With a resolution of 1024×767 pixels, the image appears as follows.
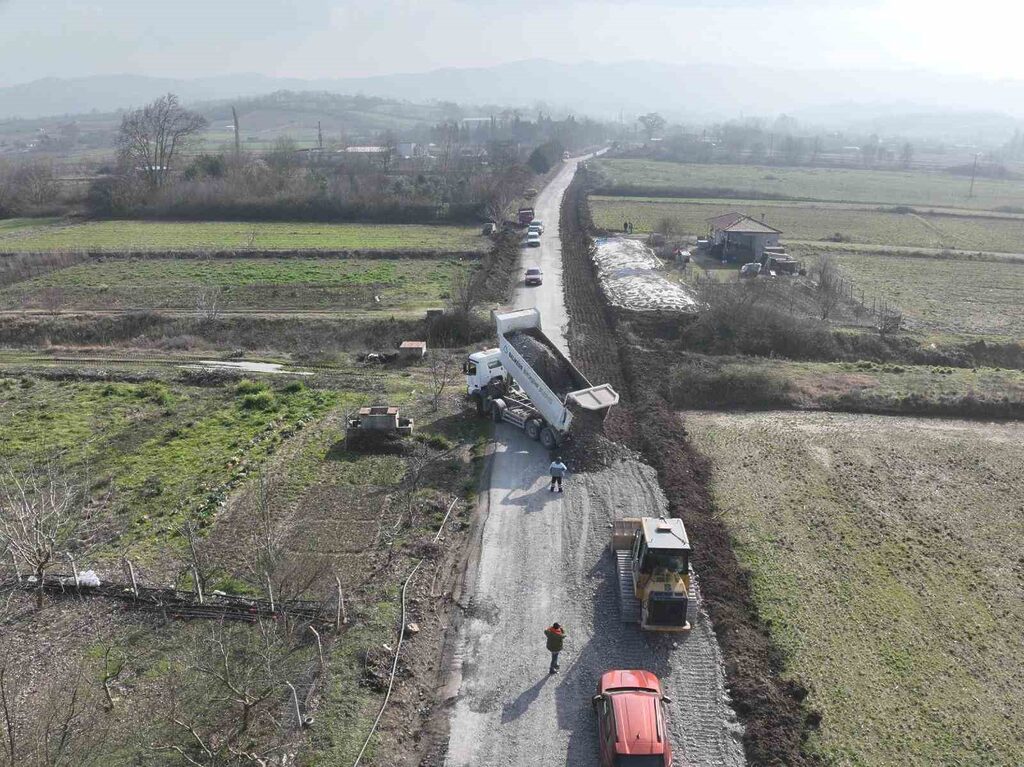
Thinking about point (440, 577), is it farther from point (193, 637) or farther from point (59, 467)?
point (59, 467)

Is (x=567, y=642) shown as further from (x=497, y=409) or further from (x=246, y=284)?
(x=246, y=284)

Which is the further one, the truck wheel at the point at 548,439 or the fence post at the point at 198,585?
the truck wheel at the point at 548,439

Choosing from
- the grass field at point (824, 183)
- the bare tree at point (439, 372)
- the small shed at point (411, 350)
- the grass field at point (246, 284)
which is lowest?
the bare tree at point (439, 372)

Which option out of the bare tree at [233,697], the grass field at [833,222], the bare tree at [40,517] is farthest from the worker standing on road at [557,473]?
the grass field at [833,222]

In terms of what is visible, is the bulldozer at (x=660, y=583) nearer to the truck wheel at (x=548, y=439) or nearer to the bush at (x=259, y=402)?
the truck wheel at (x=548, y=439)

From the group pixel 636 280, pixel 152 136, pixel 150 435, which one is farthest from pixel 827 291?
pixel 152 136
